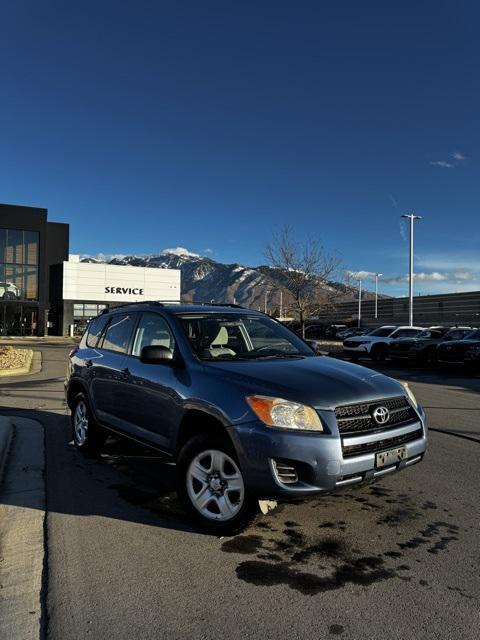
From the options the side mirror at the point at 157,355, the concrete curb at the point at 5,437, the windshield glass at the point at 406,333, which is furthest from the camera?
the windshield glass at the point at 406,333

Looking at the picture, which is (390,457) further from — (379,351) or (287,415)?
(379,351)

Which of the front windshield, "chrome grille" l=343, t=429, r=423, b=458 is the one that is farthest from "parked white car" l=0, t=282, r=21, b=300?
"chrome grille" l=343, t=429, r=423, b=458

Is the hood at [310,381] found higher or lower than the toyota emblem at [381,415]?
higher

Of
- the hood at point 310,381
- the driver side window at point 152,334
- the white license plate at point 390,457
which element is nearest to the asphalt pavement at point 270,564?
the white license plate at point 390,457

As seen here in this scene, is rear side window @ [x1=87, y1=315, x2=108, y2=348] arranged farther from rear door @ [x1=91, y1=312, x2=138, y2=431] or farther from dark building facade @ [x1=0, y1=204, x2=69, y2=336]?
dark building facade @ [x1=0, y1=204, x2=69, y2=336]

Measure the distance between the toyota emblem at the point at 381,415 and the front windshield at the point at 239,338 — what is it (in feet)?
3.87

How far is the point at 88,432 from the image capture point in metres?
6.34

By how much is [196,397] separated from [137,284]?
48478 millimetres

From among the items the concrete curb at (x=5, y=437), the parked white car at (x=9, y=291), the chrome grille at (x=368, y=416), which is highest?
the parked white car at (x=9, y=291)

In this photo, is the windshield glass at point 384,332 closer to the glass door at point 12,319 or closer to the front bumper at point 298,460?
the front bumper at point 298,460

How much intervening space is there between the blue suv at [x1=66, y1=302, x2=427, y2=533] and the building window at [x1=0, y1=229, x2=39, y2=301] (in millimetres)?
41475

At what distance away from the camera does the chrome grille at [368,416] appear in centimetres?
386

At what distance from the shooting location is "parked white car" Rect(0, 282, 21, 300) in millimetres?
43066

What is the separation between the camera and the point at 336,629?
2.89 m
